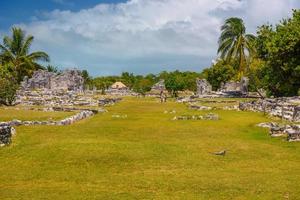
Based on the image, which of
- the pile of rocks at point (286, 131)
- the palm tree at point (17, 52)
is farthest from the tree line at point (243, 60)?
the pile of rocks at point (286, 131)

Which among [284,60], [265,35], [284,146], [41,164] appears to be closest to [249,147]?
[284,146]

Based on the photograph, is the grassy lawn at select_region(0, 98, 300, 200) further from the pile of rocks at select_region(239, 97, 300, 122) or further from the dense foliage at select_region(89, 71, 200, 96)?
the dense foliage at select_region(89, 71, 200, 96)

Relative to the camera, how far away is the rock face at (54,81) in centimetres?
8050

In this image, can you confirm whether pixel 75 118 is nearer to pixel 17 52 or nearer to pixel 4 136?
pixel 4 136

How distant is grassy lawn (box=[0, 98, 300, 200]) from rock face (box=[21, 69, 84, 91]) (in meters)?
55.9

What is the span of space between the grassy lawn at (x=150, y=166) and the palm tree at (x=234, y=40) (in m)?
47.9

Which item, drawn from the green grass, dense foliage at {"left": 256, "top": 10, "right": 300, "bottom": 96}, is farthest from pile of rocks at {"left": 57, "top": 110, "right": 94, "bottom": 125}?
dense foliage at {"left": 256, "top": 10, "right": 300, "bottom": 96}

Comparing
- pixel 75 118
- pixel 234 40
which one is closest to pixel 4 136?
pixel 75 118

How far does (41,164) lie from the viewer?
1778cm

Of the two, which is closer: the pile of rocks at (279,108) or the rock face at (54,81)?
the pile of rocks at (279,108)

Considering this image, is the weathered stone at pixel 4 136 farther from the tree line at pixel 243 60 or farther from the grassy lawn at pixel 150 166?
the tree line at pixel 243 60

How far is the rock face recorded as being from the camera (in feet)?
264

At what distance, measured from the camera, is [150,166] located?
690 inches

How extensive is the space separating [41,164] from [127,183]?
178 inches
